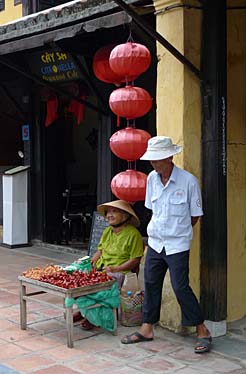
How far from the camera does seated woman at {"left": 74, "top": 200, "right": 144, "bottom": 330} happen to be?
221 inches

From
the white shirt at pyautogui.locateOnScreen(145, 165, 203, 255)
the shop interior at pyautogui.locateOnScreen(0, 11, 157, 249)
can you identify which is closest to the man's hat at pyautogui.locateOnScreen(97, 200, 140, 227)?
the white shirt at pyautogui.locateOnScreen(145, 165, 203, 255)

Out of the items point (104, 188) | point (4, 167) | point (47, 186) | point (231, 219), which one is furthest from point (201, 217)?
point (4, 167)

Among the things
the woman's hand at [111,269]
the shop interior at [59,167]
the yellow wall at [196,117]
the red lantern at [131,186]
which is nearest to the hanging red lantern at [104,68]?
the yellow wall at [196,117]

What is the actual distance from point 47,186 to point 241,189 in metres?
5.40

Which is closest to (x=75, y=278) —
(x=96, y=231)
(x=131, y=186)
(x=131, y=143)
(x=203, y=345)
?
(x=131, y=186)

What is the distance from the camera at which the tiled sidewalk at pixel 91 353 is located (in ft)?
14.8

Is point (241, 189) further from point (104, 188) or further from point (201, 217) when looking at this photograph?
point (104, 188)

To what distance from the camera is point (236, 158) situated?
5602 mm

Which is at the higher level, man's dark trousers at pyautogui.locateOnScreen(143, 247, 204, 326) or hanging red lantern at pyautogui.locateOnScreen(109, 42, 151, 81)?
hanging red lantern at pyautogui.locateOnScreen(109, 42, 151, 81)

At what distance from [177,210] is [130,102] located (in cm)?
130

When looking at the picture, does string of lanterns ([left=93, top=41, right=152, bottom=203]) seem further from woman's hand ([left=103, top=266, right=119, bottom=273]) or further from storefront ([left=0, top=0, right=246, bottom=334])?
woman's hand ([left=103, top=266, right=119, bottom=273])

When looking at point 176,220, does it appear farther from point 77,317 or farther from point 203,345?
point 77,317

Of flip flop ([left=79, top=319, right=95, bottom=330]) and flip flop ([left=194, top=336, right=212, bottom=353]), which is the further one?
flip flop ([left=79, top=319, right=95, bottom=330])

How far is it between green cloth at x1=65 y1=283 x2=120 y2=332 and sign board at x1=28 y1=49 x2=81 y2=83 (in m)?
4.15
